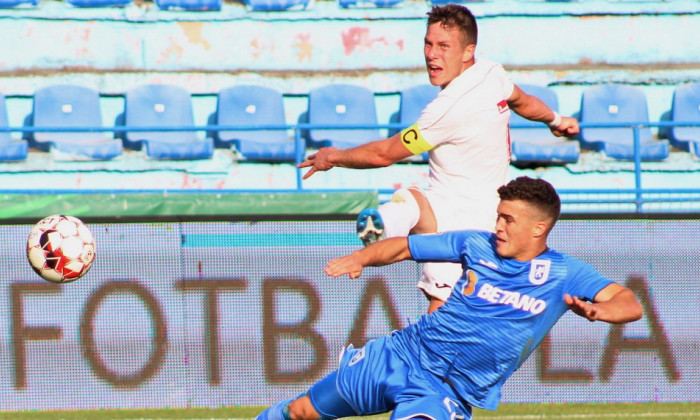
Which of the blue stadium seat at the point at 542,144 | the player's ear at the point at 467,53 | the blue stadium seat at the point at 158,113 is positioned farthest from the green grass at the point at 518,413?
the blue stadium seat at the point at 158,113

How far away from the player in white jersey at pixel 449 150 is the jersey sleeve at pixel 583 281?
3.04 feet

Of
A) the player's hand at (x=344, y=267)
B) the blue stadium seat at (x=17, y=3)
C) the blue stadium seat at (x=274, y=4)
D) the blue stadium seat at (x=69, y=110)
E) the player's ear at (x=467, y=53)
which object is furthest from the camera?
the blue stadium seat at (x=274, y=4)

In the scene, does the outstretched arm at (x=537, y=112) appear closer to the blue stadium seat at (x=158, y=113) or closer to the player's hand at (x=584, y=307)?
the player's hand at (x=584, y=307)

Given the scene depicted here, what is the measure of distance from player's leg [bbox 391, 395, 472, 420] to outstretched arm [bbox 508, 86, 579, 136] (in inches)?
77.1

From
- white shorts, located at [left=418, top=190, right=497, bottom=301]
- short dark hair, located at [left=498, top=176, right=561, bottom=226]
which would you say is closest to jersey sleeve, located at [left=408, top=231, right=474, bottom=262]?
short dark hair, located at [left=498, top=176, right=561, bottom=226]

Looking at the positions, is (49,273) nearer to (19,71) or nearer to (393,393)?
(393,393)

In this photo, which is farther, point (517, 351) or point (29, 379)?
point (29, 379)

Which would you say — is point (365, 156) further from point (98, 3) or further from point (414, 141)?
point (98, 3)

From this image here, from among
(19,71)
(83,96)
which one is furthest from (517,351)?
(19,71)

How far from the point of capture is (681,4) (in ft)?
47.0

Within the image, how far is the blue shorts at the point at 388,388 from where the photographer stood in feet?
16.0

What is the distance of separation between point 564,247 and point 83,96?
23.9ft

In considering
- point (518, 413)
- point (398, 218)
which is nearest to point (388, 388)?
point (398, 218)

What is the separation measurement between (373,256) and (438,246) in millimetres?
354
